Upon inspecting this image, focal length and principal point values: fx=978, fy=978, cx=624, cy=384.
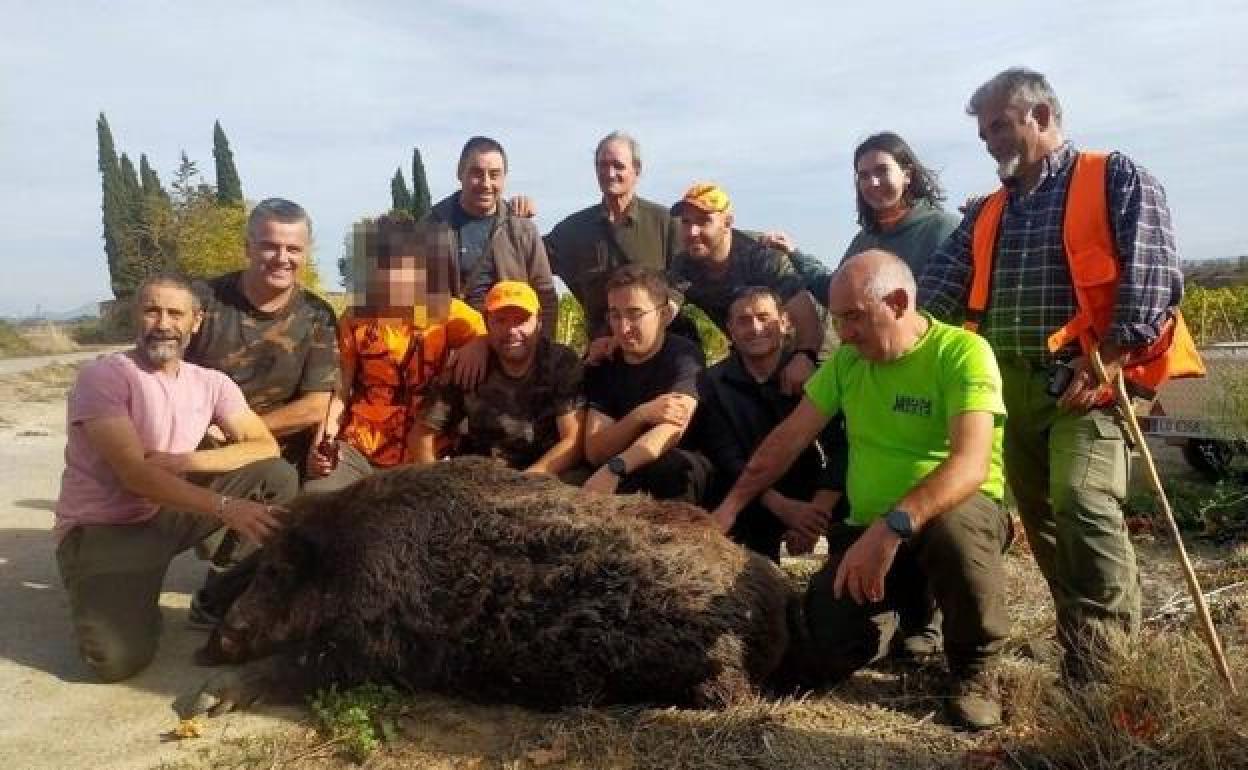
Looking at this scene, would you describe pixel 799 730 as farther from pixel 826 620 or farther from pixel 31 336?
pixel 31 336

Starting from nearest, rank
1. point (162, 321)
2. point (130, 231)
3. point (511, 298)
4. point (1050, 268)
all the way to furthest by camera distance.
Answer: point (1050, 268) < point (162, 321) < point (511, 298) < point (130, 231)

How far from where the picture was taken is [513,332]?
4656mm

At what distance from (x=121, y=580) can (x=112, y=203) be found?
1758 inches

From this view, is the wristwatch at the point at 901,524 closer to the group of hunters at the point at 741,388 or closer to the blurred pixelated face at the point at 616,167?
the group of hunters at the point at 741,388

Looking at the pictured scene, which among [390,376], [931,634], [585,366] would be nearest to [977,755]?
[931,634]

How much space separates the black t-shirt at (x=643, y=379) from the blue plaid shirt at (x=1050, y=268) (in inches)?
46.4

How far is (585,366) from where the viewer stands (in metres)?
4.92

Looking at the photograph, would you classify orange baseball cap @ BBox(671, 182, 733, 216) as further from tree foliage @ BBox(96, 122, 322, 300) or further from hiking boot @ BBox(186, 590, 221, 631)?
tree foliage @ BBox(96, 122, 322, 300)

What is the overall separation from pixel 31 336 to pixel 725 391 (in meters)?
39.7

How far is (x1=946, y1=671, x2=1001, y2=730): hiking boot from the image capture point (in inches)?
Result: 125

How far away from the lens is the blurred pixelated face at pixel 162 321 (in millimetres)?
4070

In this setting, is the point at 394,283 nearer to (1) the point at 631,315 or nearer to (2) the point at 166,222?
(1) the point at 631,315

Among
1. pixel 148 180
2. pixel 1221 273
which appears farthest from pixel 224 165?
pixel 1221 273

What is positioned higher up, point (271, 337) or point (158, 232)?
point (158, 232)
